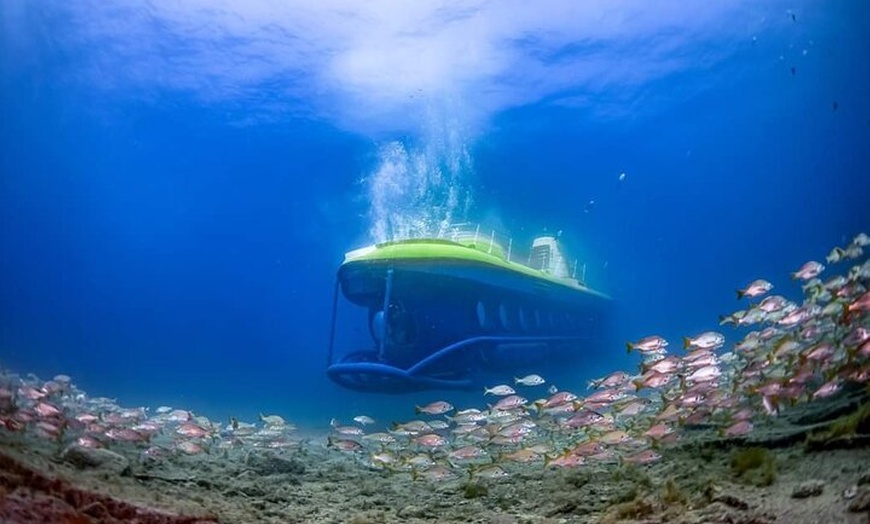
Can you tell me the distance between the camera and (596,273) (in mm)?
66812

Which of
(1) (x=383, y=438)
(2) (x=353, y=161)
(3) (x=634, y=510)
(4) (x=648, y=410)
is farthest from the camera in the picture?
(2) (x=353, y=161)

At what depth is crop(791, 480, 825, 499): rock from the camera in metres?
4.91

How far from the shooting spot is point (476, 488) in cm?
789

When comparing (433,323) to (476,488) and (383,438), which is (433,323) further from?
(476,488)

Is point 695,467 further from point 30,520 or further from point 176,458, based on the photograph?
point 176,458

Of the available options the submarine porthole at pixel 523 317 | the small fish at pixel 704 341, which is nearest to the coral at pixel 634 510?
the small fish at pixel 704 341

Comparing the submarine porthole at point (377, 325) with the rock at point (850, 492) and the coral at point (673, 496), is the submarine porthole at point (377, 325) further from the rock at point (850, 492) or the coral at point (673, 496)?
the rock at point (850, 492)

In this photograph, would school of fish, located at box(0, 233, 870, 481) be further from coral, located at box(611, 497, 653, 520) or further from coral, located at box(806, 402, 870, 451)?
coral, located at box(611, 497, 653, 520)

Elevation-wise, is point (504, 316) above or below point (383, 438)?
above

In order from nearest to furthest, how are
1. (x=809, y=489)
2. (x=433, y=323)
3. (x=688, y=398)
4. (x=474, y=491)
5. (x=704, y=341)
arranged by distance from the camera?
(x=809, y=489), (x=474, y=491), (x=688, y=398), (x=704, y=341), (x=433, y=323)

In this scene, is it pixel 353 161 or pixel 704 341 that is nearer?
pixel 704 341

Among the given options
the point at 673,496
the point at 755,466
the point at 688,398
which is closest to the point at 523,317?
the point at 688,398

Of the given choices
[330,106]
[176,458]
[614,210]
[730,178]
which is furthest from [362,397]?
[730,178]

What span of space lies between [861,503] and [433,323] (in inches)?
502
